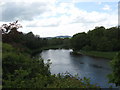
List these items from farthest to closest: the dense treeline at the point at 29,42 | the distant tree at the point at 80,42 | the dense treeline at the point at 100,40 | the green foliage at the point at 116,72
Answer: the distant tree at the point at 80,42 → the dense treeline at the point at 100,40 → the dense treeline at the point at 29,42 → the green foliage at the point at 116,72

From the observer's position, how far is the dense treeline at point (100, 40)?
3472 centimetres

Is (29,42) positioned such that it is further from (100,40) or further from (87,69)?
(87,69)

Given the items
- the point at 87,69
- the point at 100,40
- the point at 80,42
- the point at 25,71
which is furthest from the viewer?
the point at 80,42

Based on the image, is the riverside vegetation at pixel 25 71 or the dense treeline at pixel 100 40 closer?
the riverside vegetation at pixel 25 71

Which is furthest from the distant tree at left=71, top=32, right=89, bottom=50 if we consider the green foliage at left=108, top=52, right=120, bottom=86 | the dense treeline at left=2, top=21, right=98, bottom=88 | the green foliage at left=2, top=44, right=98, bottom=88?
the green foliage at left=108, top=52, right=120, bottom=86

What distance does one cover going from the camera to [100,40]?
119 feet

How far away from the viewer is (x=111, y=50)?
34.4 metres

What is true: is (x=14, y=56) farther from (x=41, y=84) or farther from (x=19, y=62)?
(x=41, y=84)

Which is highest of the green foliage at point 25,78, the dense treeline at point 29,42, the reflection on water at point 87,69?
the dense treeline at point 29,42

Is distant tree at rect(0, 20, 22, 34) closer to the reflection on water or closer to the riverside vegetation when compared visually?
the riverside vegetation

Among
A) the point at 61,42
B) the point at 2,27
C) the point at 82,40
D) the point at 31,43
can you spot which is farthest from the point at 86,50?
the point at 2,27

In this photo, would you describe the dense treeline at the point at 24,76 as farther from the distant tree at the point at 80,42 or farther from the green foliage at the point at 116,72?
the distant tree at the point at 80,42

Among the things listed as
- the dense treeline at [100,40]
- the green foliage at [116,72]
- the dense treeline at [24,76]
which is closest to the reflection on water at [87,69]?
the green foliage at [116,72]

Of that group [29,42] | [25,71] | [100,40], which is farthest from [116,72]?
[29,42]
